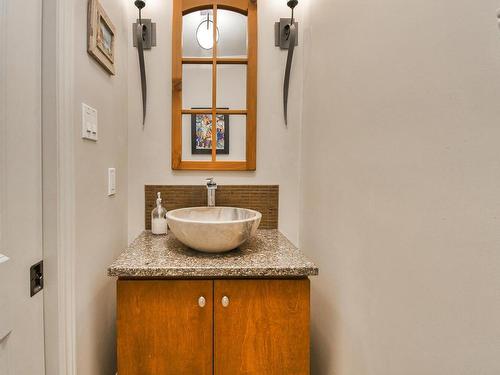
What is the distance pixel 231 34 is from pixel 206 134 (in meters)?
0.54

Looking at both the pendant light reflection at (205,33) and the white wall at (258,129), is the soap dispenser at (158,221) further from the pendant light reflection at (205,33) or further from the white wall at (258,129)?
the pendant light reflection at (205,33)

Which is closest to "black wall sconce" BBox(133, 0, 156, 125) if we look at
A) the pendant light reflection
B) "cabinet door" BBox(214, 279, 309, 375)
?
the pendant light reflection

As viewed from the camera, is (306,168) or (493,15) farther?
(306,168)

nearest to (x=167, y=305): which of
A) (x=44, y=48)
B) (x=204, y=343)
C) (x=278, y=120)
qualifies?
(x=204, y=343)

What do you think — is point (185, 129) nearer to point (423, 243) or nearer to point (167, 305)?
point (167, 305)

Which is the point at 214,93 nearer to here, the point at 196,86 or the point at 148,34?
the point at 196,86

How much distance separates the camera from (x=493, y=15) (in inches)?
16.4

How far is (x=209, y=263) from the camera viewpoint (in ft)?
2.90

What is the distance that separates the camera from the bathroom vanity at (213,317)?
0.85 m

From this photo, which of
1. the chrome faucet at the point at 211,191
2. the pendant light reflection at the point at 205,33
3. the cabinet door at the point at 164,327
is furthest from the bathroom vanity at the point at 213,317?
the pendant light reflection at the point at 205,33

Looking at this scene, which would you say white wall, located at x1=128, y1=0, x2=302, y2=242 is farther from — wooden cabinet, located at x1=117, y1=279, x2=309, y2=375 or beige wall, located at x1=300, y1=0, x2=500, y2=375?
wooden cabinet, located at x1=117, y1=279, x2=309, y2=375

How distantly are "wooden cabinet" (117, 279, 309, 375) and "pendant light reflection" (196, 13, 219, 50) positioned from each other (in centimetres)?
119

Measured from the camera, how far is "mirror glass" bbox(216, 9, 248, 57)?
1388 mm

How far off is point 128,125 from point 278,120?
0.74m
